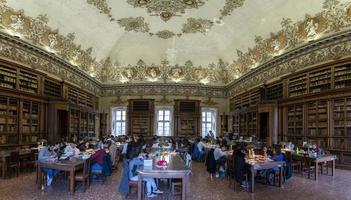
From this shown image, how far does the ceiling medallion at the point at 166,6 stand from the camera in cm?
1429

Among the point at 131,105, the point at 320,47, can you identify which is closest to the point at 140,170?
the point at 320,47

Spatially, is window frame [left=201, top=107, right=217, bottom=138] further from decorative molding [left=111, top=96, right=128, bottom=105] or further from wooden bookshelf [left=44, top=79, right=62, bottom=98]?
wooden bookshelf [left=44, top=79, right=62, bottom=98]

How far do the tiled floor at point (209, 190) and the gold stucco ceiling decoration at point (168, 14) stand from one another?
28.7 ft

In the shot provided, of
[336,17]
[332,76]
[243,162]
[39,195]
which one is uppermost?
[336,17]

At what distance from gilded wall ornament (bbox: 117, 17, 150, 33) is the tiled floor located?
10250 mm

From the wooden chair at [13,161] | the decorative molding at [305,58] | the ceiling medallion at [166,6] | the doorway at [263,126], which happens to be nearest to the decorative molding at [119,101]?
the ceiling medallion at [166,6]

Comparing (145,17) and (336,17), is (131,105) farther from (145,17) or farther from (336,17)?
(336,17)

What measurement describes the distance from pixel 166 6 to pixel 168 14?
1.05 meters

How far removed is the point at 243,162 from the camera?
730 centimetres

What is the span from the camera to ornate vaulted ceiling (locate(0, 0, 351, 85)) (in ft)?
39.5

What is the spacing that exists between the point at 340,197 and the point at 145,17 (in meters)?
13.1

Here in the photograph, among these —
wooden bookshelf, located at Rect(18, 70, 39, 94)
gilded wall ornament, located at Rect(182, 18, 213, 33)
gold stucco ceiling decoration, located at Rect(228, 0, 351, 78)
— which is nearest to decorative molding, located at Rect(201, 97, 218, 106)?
gold stucco ceiling decoration, located at Rect(228, 0, 351, 78)

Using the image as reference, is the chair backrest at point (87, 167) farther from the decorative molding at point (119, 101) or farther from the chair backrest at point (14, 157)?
the decorative molding at point (119, 101)

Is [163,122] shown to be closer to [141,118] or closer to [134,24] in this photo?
[141,118]
